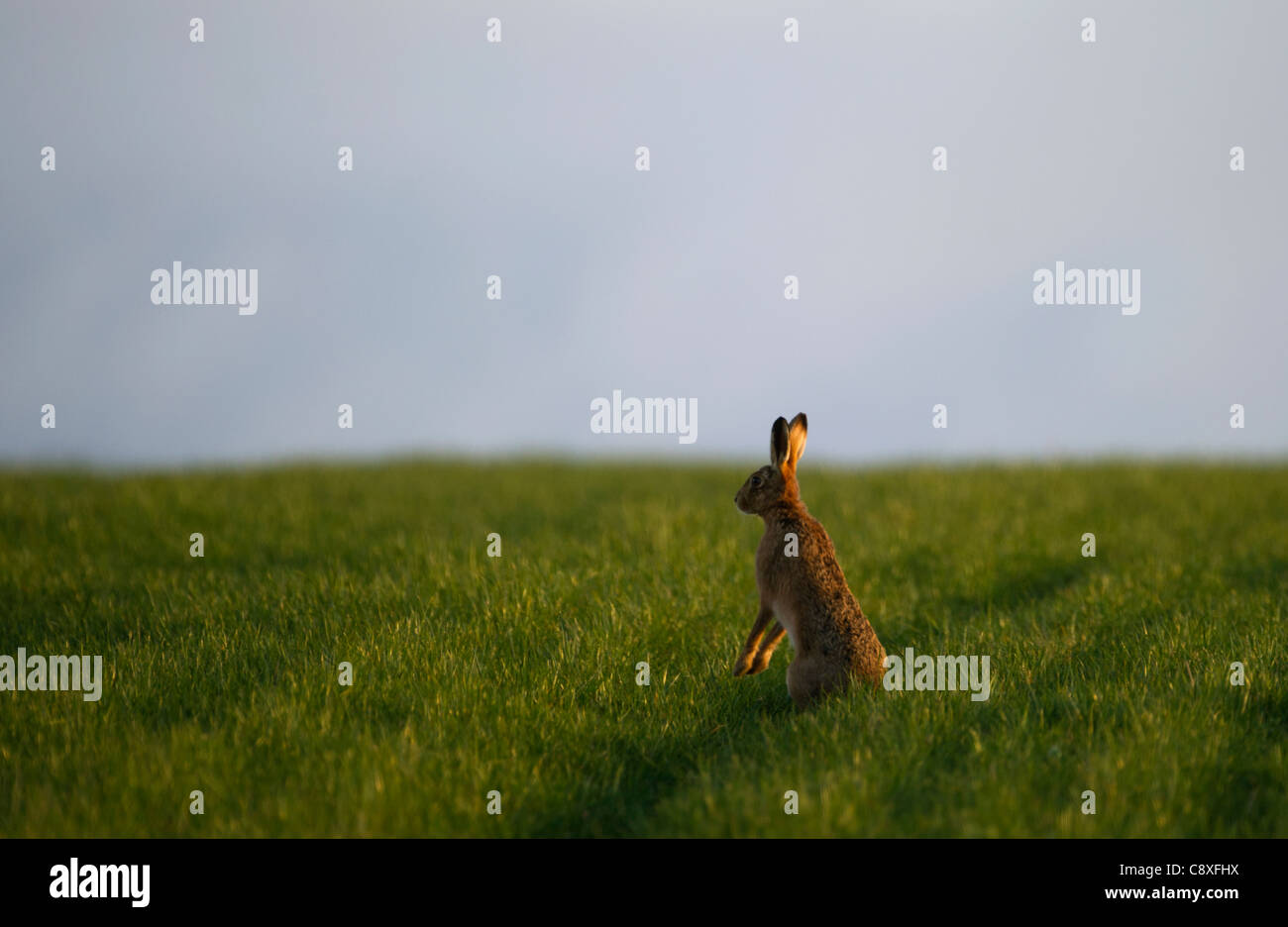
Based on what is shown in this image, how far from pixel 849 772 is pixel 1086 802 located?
1.26 metres

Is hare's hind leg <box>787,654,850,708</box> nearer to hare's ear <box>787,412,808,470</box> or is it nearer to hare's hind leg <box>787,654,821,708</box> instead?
hare's hind leg <box>787,654,821,708</box>

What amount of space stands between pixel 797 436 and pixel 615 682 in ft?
7.27

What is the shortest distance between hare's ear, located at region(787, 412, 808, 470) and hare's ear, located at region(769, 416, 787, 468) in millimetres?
40

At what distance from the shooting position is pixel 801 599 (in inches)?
264

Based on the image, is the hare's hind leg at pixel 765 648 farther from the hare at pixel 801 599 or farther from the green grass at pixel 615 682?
the green grass at pixel 615 682

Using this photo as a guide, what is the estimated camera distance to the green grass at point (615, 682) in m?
5.57

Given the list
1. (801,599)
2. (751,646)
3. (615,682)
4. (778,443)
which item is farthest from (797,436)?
(615,682)

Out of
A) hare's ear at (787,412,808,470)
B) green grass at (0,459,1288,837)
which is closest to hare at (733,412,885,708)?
hare's ear at (787,412,808,470)

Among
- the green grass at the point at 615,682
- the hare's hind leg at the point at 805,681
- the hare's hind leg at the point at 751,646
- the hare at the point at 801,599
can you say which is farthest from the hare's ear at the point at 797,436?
the green grass at the point at 615,682

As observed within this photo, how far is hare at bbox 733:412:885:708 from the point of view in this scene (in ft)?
22.0
